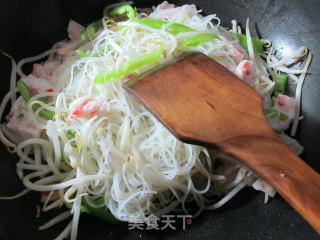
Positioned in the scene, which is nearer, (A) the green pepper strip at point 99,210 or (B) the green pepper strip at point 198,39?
(A) the green pepper strip at point 99,210

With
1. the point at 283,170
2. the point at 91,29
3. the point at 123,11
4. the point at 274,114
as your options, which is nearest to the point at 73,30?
the point at 91,29

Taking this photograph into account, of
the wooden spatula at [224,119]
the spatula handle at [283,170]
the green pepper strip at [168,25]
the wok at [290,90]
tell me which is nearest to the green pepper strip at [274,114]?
the wok at [290,90]

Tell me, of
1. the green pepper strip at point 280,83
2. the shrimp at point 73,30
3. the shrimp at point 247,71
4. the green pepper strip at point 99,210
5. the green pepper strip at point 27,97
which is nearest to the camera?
the green pepper strip at point 99,210

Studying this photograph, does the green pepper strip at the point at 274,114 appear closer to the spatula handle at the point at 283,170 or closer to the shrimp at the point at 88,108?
the spatula handle at the point at 283,170

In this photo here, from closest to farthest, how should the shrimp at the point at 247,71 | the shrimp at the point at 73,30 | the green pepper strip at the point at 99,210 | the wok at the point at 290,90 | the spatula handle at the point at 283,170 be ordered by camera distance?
the spatula handle at the point at 283,170 < the wok at the point at 290,90 < the green pepper strip at the point at 99,210 < the shrimp at the point at 247,71 < the shrimp at the point at 73,30

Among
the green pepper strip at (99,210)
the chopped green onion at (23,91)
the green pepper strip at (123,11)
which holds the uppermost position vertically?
the green pepper strip at (123,11)

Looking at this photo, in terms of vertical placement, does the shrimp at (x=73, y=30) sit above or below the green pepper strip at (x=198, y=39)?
above

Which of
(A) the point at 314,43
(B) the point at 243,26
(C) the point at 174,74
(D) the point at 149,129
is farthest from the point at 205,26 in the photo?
→ (D) the point at 149,129
